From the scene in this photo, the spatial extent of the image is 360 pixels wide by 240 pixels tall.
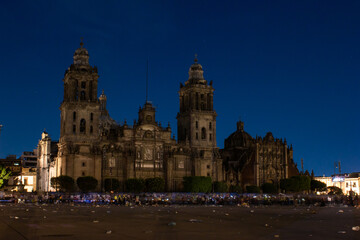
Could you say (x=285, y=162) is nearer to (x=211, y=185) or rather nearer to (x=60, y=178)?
(x=211, y=185)

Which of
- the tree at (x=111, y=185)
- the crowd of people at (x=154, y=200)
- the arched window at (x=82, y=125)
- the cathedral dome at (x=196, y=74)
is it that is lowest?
the crowd of people at (x=154, y=200)

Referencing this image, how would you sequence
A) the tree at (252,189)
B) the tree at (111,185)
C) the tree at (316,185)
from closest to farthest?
the tree at (111,185) < the tree at (252,189) < the tree at (316,185)

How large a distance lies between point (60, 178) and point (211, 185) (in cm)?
2840

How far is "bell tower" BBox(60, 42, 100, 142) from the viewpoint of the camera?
3580 inches

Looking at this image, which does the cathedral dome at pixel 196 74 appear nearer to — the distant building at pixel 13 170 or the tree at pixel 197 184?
the tree at pixel 197 184

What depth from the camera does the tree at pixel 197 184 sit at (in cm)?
9119

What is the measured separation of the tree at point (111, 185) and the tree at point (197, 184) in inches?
507

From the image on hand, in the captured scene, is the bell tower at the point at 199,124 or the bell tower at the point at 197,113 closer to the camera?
the bell tower at the point at 199,124

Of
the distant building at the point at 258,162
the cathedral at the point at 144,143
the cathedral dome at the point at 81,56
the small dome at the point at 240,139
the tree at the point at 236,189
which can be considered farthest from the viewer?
the small dome at the point at 240,139

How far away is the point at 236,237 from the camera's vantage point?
21.9 meters

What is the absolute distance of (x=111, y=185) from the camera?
8719cm

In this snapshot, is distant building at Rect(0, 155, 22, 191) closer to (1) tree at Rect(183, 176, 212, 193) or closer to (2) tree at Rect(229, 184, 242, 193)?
(1) tree at Rect(183, 176, 212, 193)

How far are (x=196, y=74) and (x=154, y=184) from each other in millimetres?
28984

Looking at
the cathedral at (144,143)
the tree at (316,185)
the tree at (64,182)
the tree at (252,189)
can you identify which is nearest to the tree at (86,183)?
the tree at (64,182)
